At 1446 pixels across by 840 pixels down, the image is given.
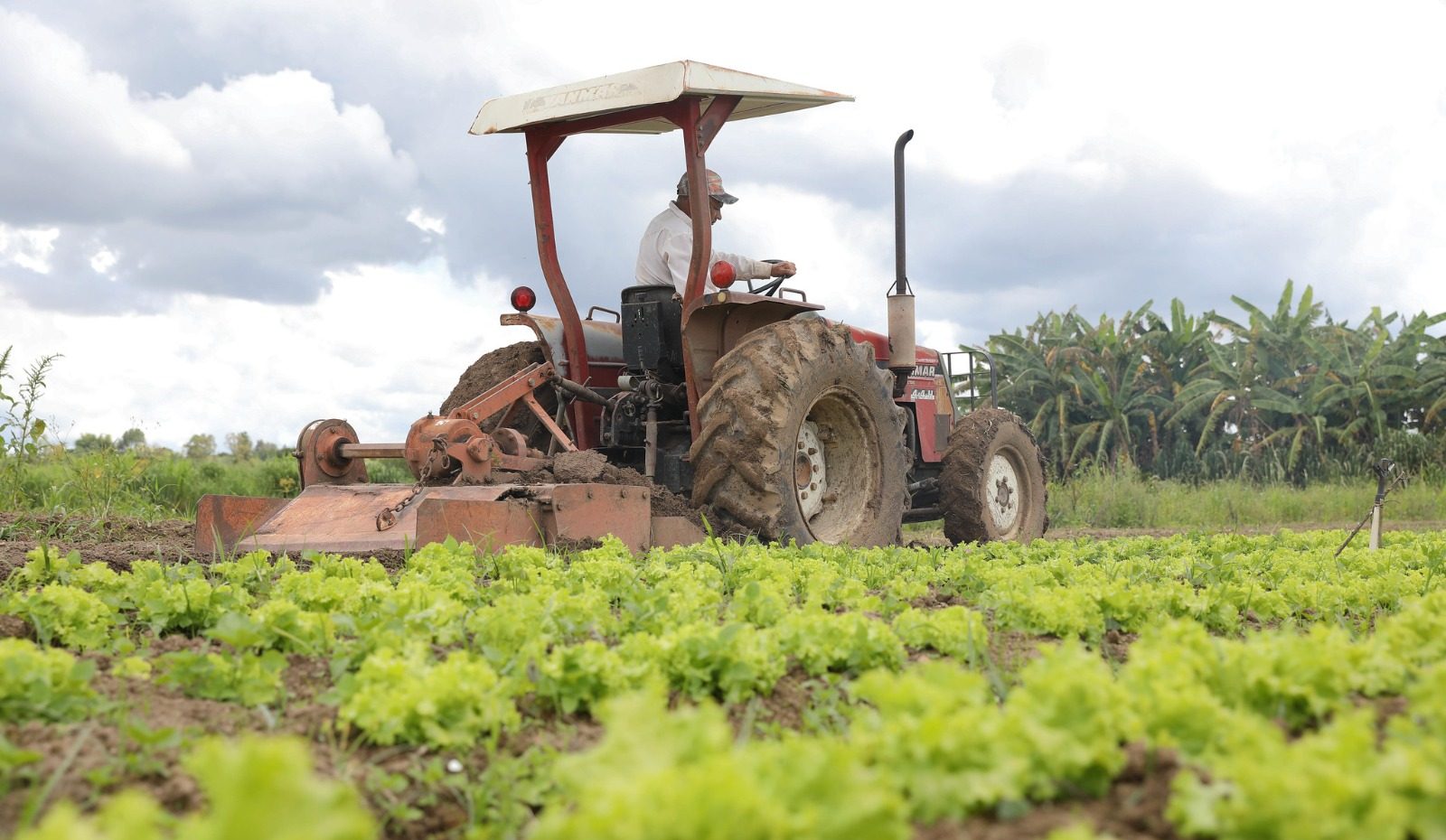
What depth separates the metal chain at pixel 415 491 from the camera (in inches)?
219

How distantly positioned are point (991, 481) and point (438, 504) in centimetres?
527

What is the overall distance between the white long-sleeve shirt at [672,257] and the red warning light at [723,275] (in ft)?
0.87

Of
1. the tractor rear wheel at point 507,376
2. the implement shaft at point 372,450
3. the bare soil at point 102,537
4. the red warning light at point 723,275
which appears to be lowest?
the bare soil at point 102,537

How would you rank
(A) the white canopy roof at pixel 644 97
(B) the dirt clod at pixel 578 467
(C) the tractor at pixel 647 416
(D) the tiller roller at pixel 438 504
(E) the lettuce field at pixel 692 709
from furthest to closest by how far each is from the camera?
(A) the white canopy roof at pixel 644 97, (B) the dirt clod at pixel 578 467, (C) the tractor at pixel 647 416, (D) the tiller roller at pixel 438 504, (E) the lettuce field at pixel 692 709

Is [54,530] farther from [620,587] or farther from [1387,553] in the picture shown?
[1387,553]

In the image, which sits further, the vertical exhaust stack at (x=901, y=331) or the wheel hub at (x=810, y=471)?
the vertical exhaust stack at (x=901, y=331)

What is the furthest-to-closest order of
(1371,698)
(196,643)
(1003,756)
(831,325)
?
(831,325), (196,643), (1371,698), (1003,756)

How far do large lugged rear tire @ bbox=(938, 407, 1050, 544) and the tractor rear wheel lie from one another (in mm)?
3073

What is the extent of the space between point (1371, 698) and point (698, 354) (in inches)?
173

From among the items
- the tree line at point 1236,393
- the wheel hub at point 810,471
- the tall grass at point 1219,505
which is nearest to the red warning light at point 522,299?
the wheel hub at point 810,471

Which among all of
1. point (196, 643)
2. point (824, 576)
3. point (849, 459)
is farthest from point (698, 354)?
point (196, 643)

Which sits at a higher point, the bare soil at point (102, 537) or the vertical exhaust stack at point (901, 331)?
the vertical exhaust stack at point (901, 331)

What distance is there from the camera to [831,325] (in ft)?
23.3

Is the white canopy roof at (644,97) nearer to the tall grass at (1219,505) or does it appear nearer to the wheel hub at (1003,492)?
the wheel hub at (1003,492)
